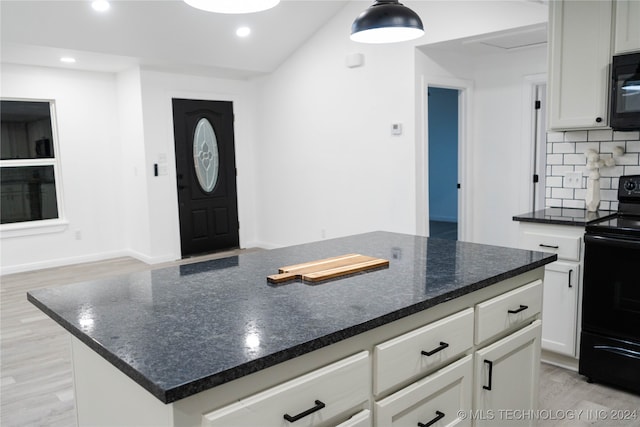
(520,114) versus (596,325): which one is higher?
(520,114)

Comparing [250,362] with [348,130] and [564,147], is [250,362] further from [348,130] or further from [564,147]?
[348,130]

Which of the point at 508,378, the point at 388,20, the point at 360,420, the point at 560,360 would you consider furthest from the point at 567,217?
the point at 360,420

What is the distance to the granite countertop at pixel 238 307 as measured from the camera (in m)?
1.17

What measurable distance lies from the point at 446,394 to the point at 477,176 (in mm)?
4195

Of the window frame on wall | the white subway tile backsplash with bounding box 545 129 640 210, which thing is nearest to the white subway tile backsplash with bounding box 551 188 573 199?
the white subway tile backsplash with bounding box 545 129 640 210

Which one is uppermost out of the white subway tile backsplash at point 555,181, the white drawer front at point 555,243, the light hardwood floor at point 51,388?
the white subway tile backsplash at point 555,181

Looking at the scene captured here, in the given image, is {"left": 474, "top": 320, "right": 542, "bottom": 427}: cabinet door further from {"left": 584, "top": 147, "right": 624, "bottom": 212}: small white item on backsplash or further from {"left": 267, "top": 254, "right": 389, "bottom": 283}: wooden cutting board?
{"left": 584, "top": 147, "right": 624, "bottom": 212}: small white item on backsplash

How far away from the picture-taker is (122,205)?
667cm

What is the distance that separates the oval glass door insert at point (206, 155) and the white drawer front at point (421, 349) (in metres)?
5.37

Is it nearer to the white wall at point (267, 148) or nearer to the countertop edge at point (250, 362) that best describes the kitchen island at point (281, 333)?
the countertop edge at point (250, 362)

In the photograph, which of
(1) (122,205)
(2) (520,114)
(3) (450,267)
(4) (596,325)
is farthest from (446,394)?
(1) (122,205)

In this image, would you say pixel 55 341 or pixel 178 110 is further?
pixel 178 110

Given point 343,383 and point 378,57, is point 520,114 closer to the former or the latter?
point 378,57

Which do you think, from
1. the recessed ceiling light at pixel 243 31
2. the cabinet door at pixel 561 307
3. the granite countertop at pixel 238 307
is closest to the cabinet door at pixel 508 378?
the granite countertop at pixel 238 307
